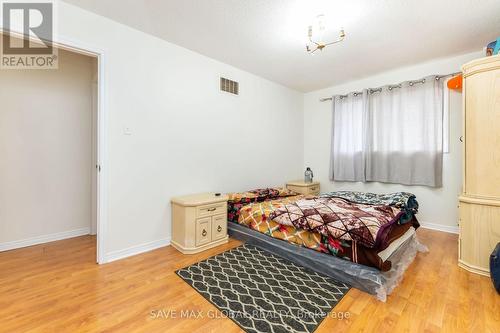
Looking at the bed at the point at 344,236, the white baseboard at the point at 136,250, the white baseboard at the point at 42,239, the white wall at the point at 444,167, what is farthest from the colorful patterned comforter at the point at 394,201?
the white baseboard at the point at 42,239

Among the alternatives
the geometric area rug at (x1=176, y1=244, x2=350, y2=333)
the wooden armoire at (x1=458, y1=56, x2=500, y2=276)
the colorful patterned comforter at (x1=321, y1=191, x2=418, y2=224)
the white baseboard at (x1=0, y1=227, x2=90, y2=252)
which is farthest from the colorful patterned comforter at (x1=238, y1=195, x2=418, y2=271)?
the white baseboard at (x1=0, y1=227, x2=90, y2=252)

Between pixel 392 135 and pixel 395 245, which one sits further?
pixel 392 135

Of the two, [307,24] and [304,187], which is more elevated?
[307,24]

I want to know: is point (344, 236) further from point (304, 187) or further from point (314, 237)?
point (304, 187)

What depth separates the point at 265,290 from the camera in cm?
181

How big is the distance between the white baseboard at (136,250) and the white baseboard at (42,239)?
1.14m

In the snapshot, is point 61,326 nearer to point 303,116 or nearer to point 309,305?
point 309,305

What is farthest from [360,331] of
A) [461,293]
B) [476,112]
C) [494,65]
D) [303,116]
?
[303,116]

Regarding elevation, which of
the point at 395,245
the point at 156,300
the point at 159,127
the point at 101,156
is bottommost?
the point at 156,300

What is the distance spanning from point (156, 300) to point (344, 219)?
5.60ft

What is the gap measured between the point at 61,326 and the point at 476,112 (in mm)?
3709

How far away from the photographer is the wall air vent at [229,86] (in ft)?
11.0

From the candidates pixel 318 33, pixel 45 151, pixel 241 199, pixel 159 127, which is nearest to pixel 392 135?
pixel 318 33

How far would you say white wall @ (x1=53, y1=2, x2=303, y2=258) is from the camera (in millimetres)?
2354
